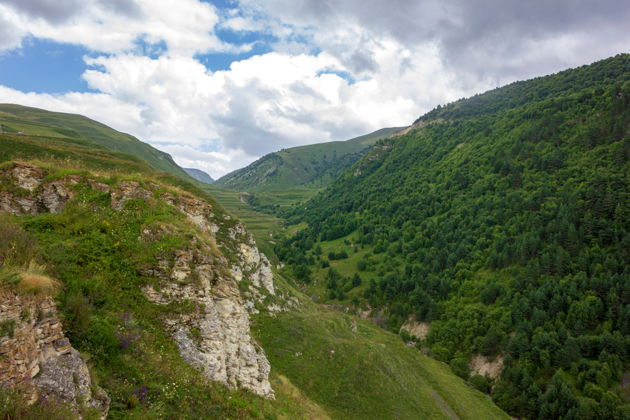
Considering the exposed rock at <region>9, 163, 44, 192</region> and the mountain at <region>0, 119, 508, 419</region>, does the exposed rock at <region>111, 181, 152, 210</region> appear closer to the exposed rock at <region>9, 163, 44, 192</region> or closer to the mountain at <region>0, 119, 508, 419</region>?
the mountain at <region>0, 119, 508, 419</region>

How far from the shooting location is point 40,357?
32.6 feet

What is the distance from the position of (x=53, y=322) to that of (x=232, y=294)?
11.0 metres

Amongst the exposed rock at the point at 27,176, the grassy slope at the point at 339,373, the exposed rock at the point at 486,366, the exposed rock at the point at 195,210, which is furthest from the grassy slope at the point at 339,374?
the exposed rock at the point at 486,366

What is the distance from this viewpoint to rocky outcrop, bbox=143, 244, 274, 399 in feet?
54.6

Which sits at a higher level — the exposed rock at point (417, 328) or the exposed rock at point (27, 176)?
the exposed rock at point (27, 176)

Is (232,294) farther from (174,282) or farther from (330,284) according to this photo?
(330,284)

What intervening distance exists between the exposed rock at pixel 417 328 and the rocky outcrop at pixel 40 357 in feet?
326

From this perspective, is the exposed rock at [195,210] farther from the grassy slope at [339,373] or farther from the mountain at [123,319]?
the grassy slope at [339,373]

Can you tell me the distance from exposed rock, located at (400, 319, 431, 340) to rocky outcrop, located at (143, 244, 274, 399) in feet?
283

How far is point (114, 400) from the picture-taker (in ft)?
36.7

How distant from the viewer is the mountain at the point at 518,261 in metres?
67.1

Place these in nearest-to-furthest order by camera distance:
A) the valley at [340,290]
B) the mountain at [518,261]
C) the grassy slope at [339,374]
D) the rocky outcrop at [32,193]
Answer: the valley at [340,290]
the rocky outcrop at [32,193]
the grassy slope at [339,374]
the mountain at [518,261]

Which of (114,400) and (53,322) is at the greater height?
(53,322)

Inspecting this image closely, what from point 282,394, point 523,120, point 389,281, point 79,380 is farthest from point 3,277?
point 523,120
